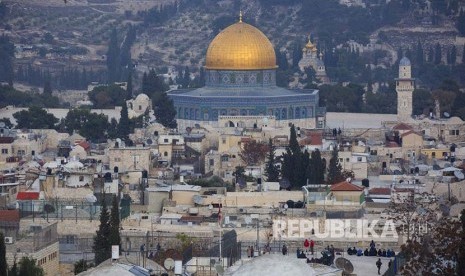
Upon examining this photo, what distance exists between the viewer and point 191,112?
7425 centimetres

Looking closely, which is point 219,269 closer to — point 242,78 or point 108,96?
point 242,78

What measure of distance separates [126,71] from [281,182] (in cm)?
4955

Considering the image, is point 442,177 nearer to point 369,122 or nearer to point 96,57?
point 369,122

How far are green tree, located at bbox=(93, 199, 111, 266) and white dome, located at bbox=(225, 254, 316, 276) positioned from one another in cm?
705

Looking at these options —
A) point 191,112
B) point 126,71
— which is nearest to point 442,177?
point 191,112

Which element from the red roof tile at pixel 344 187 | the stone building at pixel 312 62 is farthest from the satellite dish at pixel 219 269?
the stone building at pixel 312 62

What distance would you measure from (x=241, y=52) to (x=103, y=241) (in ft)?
103

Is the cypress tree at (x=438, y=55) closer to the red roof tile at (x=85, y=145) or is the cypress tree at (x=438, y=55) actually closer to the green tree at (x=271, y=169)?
the red roof tile at (x=85, y=145)

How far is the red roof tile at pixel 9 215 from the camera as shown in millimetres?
48594

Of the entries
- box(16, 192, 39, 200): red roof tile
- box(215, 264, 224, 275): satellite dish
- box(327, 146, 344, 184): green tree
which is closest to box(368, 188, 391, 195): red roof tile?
box(327, 146, 344, 184): green tree

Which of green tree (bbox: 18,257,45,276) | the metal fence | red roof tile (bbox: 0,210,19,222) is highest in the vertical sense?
green tree (bbox: 18,257,45,276)

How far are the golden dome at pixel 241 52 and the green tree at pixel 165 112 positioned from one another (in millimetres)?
1919

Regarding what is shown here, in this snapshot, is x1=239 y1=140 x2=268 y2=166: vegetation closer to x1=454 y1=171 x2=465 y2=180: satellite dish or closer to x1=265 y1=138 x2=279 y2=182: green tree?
x1=265 y1=138 x2=279 y2=182: green tree

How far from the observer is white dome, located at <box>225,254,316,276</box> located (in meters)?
35.0
